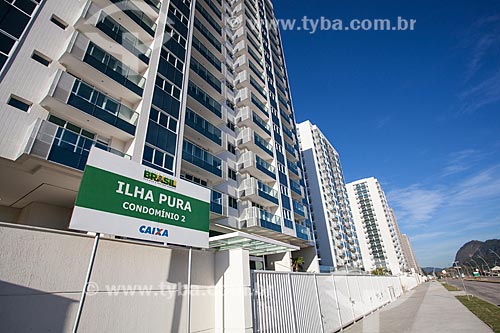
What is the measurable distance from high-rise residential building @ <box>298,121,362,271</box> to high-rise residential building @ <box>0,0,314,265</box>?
79.0ft

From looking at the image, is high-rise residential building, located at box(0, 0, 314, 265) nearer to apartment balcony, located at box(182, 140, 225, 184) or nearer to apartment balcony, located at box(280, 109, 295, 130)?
apartment balcony, located at box(182, 140, 225, 184)

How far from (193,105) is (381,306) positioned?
80.2 ft

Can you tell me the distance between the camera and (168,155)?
17859mm

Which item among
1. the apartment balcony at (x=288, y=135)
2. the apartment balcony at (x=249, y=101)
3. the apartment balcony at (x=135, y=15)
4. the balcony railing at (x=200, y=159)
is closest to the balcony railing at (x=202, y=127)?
the balcony railing at (x=200, y=159)

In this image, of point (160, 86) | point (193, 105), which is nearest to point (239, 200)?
point (193, 105)

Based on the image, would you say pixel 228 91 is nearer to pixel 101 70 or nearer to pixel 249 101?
pixel 249 101

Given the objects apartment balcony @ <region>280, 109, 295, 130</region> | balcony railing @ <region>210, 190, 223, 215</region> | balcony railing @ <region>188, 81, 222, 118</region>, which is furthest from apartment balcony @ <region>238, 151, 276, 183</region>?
apartment balcony @ <region>280, 109, 295, 130</region>

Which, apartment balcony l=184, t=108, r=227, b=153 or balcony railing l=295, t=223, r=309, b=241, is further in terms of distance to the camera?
balcony railing l=295, t=223, r=309, b=241

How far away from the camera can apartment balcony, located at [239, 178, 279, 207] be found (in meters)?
24.3

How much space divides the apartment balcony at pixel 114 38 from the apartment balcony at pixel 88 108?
4596 millimetres

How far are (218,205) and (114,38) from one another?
14.7m

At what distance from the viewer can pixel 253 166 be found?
25938 millimetres

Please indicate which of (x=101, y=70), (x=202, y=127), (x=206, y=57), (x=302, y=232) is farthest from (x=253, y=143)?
(x=101, y=70)

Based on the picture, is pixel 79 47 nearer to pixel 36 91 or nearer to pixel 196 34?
pixel 36 91
